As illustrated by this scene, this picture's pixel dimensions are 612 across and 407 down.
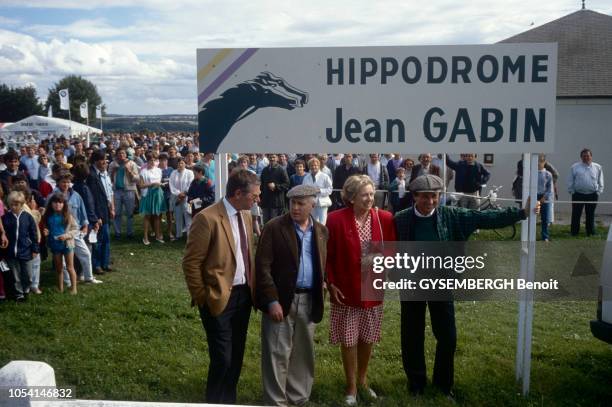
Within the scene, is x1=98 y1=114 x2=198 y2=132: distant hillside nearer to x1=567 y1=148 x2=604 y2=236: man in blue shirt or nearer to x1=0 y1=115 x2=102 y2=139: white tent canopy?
x1=0 y1=115 x2=102 y2=139: white tent canopy

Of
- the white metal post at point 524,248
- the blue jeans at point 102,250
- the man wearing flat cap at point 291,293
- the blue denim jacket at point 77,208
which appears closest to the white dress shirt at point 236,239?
the man wearing flat cap at point 291,293

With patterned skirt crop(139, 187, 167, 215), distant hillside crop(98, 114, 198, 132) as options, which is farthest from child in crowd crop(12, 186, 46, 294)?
distant hillside crop(98, 114, 198, 132)

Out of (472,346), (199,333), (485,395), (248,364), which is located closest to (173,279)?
(199,333)

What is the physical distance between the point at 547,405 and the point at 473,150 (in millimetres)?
2233

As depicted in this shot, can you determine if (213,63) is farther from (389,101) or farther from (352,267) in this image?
(352,267)

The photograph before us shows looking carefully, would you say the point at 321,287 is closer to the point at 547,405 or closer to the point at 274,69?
the point at 274,69

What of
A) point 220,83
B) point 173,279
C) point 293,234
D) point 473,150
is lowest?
point 173,279

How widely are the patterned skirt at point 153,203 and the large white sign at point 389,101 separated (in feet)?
29.2

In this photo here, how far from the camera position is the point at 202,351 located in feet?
20.9

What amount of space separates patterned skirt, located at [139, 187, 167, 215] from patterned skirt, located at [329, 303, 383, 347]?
363 inches

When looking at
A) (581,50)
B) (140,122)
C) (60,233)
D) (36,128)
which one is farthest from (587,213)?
(140,122)

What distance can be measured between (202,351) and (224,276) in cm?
212

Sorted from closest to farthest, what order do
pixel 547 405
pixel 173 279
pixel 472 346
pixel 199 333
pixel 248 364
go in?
1. pixel 547 405
2. pixel 248 364
3. pixel 472 346
4. pixel 199 333
5. pixel 173 279

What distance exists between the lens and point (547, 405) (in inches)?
199
